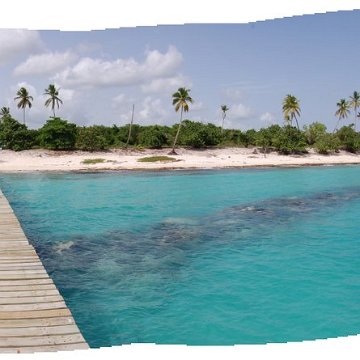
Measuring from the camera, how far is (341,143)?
36344 mm

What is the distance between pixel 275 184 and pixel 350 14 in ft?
61.2

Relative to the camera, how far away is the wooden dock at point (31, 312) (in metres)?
3.26

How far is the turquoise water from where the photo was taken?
5.28 meters

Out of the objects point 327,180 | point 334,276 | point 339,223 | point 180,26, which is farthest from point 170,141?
point 180,26

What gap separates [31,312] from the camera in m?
3.89

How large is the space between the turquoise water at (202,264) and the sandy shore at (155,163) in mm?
12639

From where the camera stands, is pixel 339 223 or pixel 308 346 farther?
pixel 339 223

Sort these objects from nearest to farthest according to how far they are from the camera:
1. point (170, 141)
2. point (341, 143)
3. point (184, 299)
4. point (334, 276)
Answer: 1. point (184, 299)
2. point (334, 276)
3. point (341, 143)
4. point (170, 141)

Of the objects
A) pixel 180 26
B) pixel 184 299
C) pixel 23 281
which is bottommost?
pixel 184 299

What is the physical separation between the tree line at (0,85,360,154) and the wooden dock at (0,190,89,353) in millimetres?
30451

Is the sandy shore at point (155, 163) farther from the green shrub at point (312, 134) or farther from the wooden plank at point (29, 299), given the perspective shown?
the wooden plank at point (29, 299)

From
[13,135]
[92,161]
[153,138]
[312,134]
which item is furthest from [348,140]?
[13,135]

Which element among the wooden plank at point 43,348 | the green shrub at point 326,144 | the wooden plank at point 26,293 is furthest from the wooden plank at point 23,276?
the green shrub at point 326,144

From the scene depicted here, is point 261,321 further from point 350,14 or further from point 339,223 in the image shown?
point 339,223
